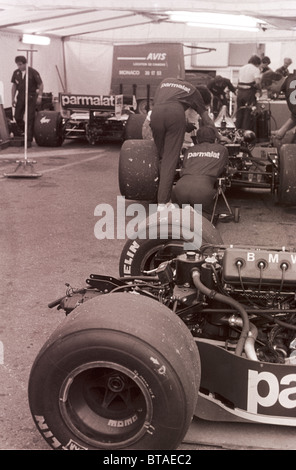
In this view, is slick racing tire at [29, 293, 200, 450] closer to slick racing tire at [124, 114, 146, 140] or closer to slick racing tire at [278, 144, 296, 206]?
slick racing tire at [278, 144, 296, 206]

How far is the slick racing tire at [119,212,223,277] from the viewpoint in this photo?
4082mm

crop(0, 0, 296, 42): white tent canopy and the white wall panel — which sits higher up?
crop(0, 0, 296, 42): white tent canopy

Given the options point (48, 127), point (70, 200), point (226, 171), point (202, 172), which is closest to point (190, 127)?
point (226, 171)

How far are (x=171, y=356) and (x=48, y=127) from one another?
11486 millimetres

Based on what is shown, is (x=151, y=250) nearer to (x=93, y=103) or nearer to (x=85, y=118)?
(x=93, y=103)

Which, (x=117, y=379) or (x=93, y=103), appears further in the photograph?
(x=93, y=103)

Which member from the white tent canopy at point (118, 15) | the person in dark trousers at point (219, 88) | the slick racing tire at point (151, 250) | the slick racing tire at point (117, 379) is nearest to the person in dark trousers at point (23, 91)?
the white tent canopy at point (118, 15)

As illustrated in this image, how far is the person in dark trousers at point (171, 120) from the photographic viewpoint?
7.56m

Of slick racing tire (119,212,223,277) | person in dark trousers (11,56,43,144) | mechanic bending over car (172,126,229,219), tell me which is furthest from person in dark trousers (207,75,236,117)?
slick racing tire (119,212,223,277)

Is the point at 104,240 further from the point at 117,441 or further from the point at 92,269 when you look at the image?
the point at 117,441

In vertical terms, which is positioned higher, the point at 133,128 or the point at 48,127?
the point at 133,128

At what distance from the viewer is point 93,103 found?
13.5m

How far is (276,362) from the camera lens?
327cm

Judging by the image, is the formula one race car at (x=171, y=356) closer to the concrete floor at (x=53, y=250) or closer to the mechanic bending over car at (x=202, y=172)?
the concrete floor at (x=53, y=250)
